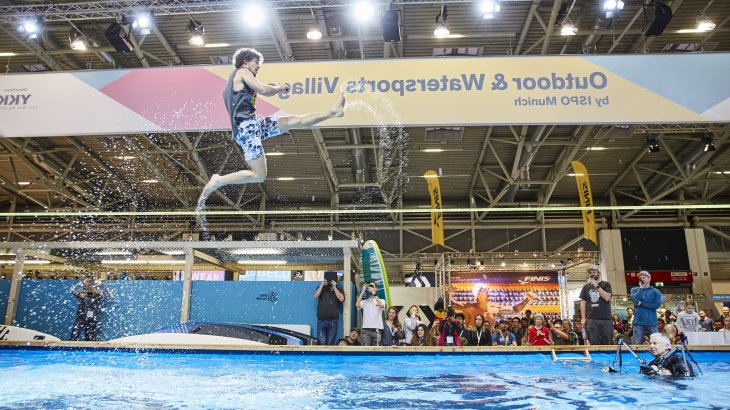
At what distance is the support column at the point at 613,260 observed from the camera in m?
16.6

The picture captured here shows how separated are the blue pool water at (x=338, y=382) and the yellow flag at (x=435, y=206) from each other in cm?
719

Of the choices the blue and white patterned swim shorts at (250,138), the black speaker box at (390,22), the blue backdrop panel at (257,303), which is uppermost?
the black speaker box at (390,22)

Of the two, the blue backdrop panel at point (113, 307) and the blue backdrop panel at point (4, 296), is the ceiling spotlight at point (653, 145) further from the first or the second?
the blue backdrop panel at point (4, 296)

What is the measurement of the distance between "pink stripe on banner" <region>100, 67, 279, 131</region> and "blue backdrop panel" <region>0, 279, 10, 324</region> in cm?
559

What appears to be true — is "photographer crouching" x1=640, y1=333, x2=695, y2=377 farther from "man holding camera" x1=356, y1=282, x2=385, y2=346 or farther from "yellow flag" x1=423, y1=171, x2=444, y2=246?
"yellow flag" x1=423, y1=171, x2=444, y2=246

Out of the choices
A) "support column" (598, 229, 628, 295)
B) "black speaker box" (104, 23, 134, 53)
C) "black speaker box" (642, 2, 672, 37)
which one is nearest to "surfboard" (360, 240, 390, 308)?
"black speaker box" (104, 23, 134, 53)

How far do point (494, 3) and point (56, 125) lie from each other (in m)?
5.75

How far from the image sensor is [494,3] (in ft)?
23.0

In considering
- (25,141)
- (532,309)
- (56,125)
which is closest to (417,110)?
(56,125)

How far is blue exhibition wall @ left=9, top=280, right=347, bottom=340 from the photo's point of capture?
8.39 m

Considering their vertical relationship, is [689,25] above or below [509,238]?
above

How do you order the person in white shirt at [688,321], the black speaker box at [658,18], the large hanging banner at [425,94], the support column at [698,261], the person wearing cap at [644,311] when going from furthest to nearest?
the support column at [698,261] → the person in white shirt at [688,321] → the black speaker box at [658,18] → the person wearing cap at [644,311] → the large hanging banner at [425,94]

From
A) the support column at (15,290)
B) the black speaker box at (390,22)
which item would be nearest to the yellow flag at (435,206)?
the black speaker box at (390,22)

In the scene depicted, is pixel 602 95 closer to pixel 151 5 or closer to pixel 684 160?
pixel 151 5
